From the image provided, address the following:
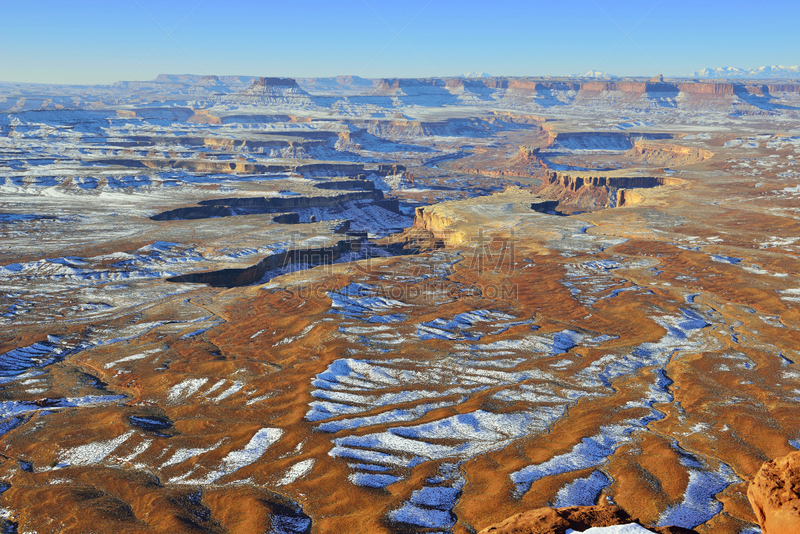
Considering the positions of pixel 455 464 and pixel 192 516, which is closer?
pixel 192 516

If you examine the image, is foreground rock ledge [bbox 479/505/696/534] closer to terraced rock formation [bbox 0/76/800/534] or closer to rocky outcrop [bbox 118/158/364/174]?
terraced rock formation [bbox 0/76/800/534]

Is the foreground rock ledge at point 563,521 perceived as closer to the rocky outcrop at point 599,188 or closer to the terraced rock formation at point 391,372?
the terraced rock formation at point 391,372

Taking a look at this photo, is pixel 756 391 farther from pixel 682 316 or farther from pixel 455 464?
pixel 455 464

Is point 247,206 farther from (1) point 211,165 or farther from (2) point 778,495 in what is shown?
(2) point 778,495

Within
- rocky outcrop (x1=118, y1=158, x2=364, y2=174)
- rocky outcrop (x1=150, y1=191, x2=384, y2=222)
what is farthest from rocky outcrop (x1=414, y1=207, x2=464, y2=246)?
rocky outcrop (x1=118, y1=158, x2=364, y2=174)

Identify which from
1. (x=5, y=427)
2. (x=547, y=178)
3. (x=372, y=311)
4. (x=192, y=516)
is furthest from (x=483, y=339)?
(x=547, y=178)

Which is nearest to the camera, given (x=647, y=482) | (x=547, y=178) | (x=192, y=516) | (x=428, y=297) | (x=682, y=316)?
(x=192, y=516)
